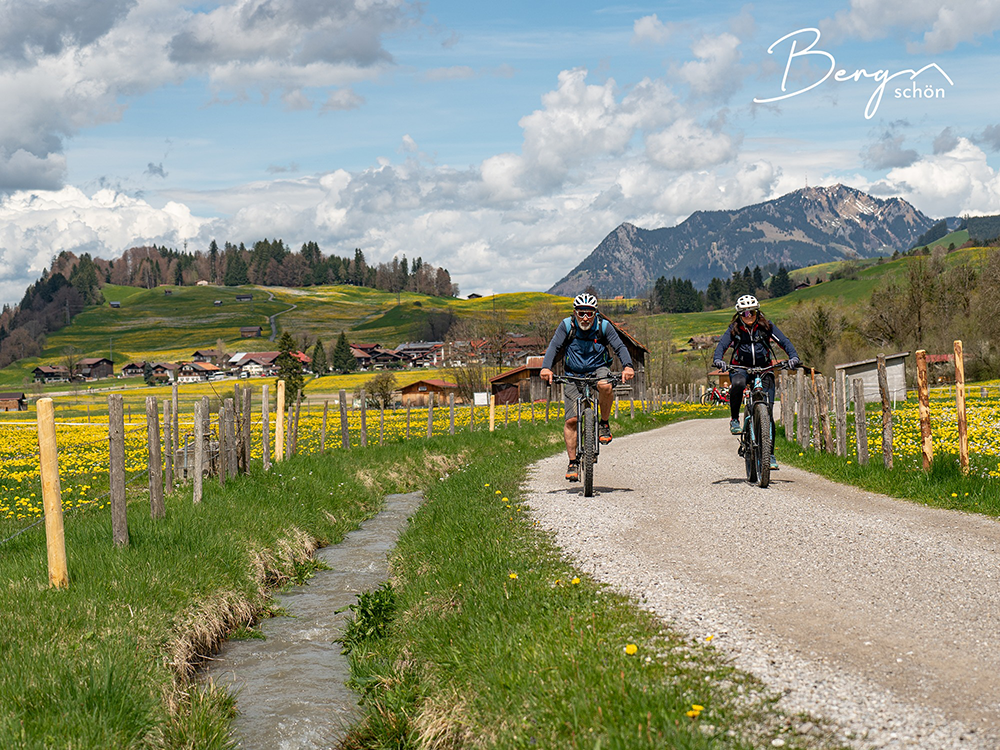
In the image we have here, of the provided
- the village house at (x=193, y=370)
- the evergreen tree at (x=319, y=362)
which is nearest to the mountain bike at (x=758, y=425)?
the evergreen tree at (x=319, y=362)

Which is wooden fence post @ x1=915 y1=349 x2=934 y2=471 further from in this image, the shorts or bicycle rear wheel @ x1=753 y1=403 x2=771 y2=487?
the shorts

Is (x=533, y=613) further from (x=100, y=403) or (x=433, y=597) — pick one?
(x=100, y=403)

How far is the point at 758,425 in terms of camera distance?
13289 millimetres

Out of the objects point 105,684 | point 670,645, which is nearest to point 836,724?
point 670,645

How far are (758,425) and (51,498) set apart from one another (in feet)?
31.3

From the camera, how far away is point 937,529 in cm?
937

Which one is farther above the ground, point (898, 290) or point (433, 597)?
point (898, 290)

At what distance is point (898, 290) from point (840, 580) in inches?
3292

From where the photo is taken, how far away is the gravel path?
4758mm

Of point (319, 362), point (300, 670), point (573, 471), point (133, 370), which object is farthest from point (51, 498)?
point (133, 370)

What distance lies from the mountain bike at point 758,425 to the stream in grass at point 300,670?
5.88 m

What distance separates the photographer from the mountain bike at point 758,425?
521 inches

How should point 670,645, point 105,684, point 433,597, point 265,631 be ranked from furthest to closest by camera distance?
point 265,631
point 433,597
point 105,684
point 670,645

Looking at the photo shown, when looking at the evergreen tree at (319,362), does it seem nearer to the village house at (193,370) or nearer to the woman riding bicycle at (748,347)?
the village house at (193,370)
